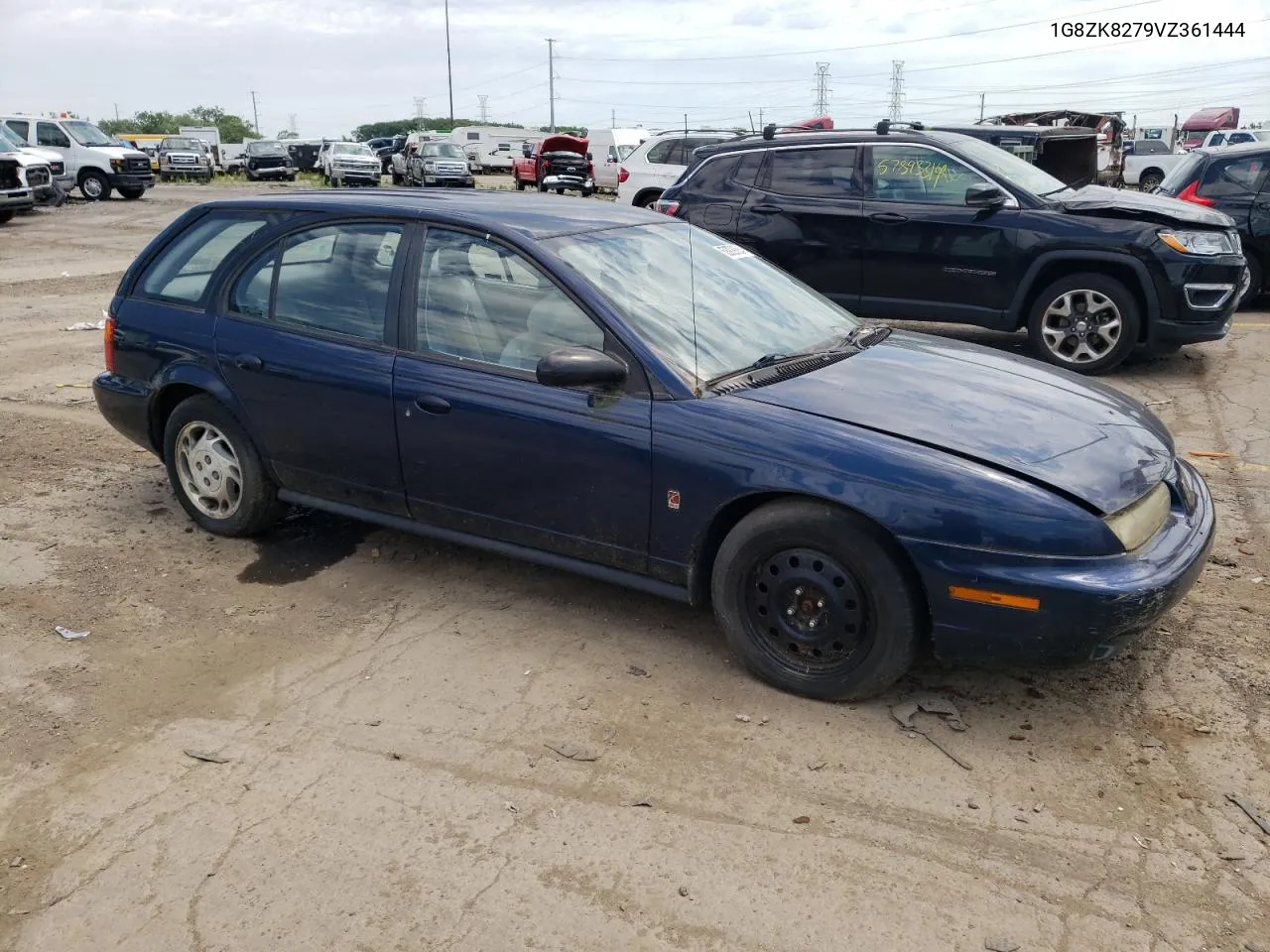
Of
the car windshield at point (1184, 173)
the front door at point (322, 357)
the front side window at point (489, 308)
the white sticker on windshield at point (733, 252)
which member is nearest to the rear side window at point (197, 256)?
the front door at point (322, 357)

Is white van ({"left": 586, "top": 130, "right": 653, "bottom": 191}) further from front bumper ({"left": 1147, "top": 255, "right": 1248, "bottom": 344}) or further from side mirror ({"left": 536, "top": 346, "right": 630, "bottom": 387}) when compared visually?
side mirror ({"left": 536, "top": 346, "right": 630, "bottom": 387})

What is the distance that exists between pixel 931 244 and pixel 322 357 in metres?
5.42

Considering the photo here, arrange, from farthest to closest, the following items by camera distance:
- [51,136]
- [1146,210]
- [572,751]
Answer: [51,136]
[1146,210]
[572,751]

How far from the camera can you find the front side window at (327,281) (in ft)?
14.5

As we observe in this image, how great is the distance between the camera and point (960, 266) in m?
8.27

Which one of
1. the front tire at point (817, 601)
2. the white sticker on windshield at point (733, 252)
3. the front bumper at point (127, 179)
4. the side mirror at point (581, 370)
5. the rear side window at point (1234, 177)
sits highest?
the front bumper at point (127, 179)

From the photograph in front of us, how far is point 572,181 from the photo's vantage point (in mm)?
29859

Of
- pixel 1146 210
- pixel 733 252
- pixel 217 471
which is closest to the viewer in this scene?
pixel 733 252

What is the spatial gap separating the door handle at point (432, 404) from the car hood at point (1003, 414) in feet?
3.87

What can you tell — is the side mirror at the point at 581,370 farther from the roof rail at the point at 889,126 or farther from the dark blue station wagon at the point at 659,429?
the roof rail at the point at 889,126

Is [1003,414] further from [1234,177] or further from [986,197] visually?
[1234,177]

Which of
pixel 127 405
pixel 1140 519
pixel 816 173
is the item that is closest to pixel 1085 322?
pixel 816 173

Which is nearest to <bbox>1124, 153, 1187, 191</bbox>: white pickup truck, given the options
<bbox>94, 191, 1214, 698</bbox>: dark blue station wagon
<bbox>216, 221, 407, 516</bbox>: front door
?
<bbox>94, 191, 1214, 698</bbox>: dark blue station wagon

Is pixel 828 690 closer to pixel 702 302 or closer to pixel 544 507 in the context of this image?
pixel 544 507
